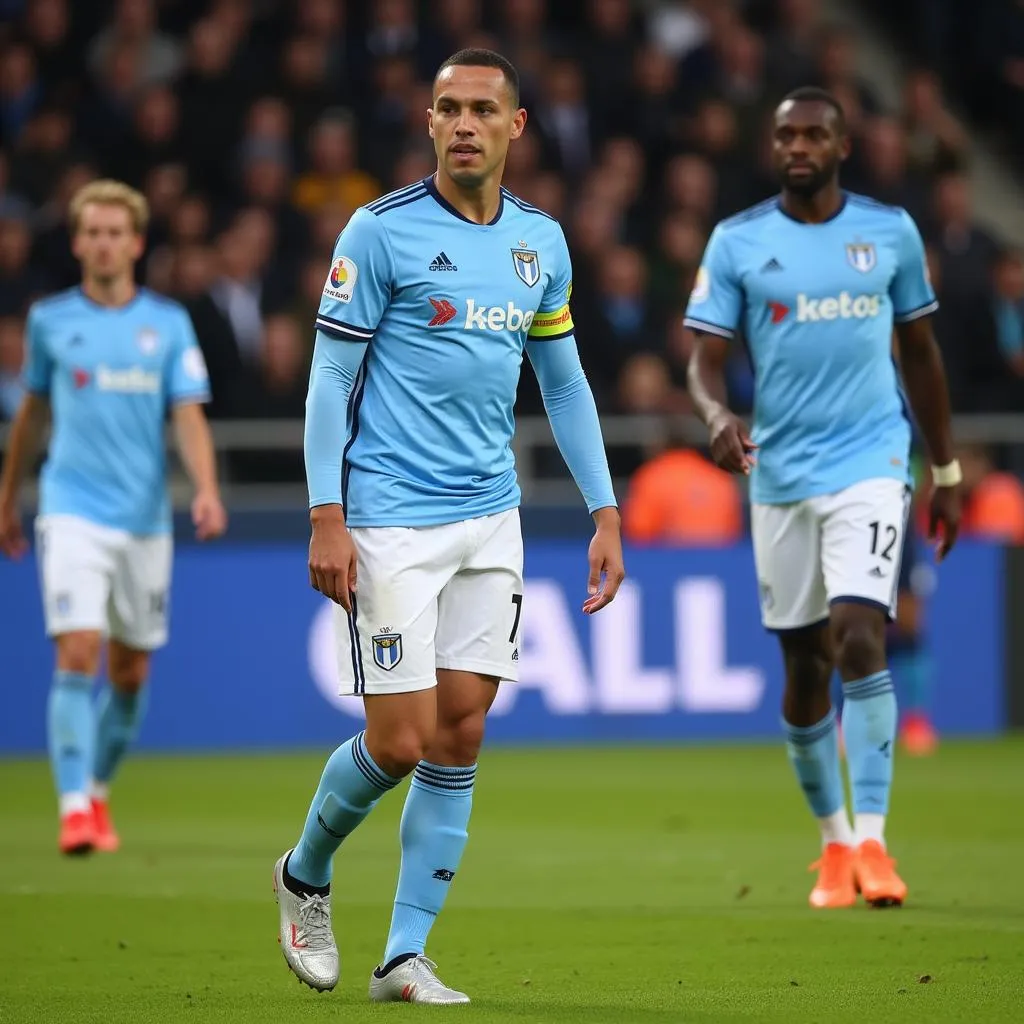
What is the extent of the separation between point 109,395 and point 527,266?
170 inches

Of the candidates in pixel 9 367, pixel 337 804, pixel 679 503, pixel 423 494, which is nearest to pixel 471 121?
pixel 423 494

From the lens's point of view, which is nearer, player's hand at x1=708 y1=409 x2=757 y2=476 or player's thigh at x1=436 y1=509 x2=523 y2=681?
player's thigh at x1=436 y1=509 x2=523 y2=681

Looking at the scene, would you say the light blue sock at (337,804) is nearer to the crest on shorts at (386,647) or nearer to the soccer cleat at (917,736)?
the crest on shorts at (386,647)

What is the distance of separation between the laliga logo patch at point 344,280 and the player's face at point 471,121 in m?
0.38

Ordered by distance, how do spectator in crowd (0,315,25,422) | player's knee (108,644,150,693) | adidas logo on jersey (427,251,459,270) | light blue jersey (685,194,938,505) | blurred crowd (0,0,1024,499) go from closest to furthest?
adidas logo on jersey (427,251,459,270) < light blue jersey (685,194,938,505) < player's knee (108,644,150,693) < spectator in crowd (0,315,25,422) < blurred crowd (0,0,1024,499)

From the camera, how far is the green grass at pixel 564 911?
17.7 ft

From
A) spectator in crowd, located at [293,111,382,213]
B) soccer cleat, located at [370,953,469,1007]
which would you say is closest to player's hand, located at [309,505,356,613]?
soccer cleat, located at [370,953,469,1007]

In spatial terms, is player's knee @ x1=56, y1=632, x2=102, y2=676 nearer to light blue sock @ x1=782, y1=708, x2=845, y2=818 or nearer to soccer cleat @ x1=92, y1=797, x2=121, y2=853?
soccer cleat @ x1=92, y1=797, x2=121, y2=853

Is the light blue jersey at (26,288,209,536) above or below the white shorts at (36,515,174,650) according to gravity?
above

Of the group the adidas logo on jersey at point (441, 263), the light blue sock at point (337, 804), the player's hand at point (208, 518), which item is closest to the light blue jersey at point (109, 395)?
the player's hand at point (208, 518)

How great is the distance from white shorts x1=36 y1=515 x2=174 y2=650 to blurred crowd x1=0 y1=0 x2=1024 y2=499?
200 inches

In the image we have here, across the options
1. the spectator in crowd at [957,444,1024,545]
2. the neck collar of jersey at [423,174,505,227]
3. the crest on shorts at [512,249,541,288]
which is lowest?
the spectator in crowd at [957,444,1024,545]

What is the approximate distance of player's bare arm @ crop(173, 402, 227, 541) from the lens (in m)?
9.25

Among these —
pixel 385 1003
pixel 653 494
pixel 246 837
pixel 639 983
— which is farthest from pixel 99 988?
pixel 653 494
